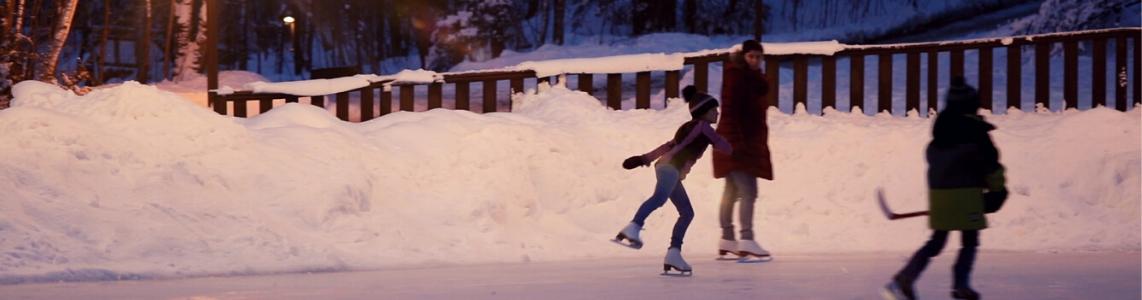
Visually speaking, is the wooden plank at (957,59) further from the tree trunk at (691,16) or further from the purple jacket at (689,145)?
the tree trunk at (691,16)

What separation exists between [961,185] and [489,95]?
25.4 feet

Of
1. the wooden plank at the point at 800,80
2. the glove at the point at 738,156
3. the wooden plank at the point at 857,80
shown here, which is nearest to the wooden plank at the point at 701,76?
the wooden plank at the point at 800,80

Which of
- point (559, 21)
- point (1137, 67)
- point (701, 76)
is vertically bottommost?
point (701, 76)

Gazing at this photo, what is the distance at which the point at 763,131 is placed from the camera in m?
8.84

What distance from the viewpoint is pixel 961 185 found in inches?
244

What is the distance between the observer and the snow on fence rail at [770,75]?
13.3 meters

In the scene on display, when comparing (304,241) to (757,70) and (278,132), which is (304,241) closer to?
(278,132)

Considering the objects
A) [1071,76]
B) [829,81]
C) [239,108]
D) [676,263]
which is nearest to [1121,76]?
[1071,76]

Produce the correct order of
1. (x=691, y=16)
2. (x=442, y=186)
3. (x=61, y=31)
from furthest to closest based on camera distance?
(x=691, y=16)
(x=61, y=31)
(x=442, y=186)

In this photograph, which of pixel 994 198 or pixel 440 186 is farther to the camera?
pixel 440 186

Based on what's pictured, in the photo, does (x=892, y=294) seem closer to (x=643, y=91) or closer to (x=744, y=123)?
(x=744, y=123)

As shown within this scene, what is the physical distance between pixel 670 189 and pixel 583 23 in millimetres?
36447

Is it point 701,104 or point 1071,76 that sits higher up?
point 1071,76

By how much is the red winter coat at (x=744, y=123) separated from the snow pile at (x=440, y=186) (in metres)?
1.10
